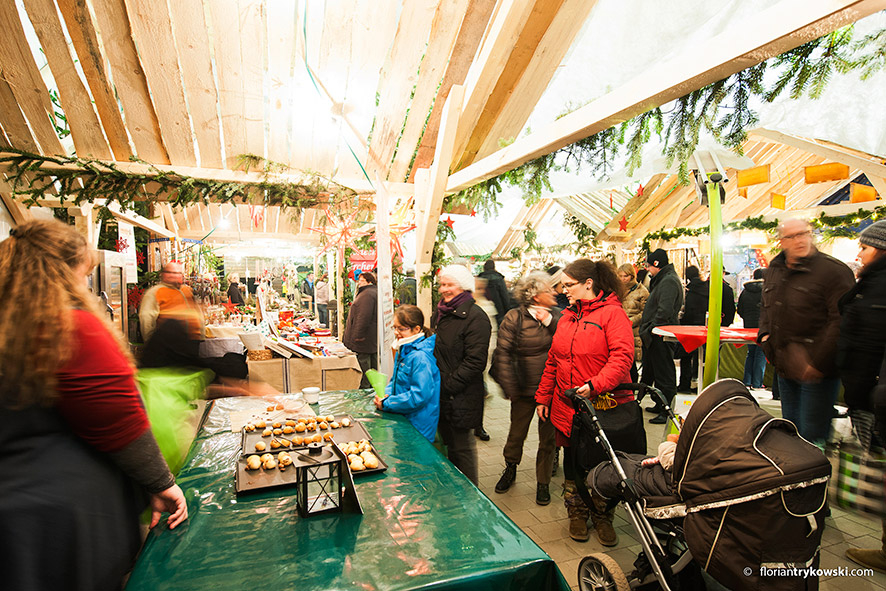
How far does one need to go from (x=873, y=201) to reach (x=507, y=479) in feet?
26.9

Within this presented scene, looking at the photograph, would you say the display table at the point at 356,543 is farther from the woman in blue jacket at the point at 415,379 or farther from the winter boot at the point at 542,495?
the winter boot at the point at 542,495

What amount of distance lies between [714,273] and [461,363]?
66.6 inches

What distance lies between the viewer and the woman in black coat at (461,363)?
10.3 feet

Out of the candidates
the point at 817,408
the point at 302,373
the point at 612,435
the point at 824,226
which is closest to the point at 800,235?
the point at 817,408

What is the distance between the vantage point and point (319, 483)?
1.78 meters

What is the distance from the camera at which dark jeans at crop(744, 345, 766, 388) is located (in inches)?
241

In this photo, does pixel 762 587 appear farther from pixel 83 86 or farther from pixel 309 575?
pixel 83 86

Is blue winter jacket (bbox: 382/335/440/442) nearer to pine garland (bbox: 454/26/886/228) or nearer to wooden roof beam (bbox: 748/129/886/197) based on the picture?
pine garland (bbox: 454/26/886/228)

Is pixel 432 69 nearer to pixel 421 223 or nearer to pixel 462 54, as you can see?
pixel 462 54

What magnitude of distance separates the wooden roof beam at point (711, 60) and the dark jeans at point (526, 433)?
200cm

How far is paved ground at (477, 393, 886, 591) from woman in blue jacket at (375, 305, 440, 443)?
41.8 inches

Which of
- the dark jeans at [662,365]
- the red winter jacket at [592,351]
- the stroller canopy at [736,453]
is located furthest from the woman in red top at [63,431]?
the dark jeans at [662,365]

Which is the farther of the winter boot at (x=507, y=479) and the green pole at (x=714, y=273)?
the winter boot at (x=507, y=479)

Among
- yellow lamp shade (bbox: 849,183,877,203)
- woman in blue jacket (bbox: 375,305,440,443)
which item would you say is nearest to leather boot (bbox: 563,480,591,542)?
woman in blue jacket (bbox: 375,305,440,443)
